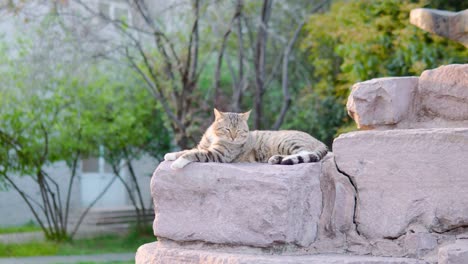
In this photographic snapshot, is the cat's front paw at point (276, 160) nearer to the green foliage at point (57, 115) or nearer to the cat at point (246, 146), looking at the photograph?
the cat at point (246, 146)

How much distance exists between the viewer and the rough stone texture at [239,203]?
3.26 m

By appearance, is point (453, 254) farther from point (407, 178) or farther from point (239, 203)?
point (239, 203)

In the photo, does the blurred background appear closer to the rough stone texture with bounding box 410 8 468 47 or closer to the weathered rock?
the rough stone texture with bounding box 410 8 468 47

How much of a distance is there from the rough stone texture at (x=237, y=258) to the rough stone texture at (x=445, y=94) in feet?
2.52

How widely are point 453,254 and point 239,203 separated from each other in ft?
3.15

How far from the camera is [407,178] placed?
327cm

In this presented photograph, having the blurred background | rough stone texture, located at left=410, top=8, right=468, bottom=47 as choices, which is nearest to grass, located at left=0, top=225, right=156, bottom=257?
the blurred background

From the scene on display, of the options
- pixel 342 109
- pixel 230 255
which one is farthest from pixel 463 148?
pixel 342 109

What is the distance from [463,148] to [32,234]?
1331cm

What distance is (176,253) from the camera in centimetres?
337

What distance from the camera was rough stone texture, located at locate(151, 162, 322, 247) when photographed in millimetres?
3258

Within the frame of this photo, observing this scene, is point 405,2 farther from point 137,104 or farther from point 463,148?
point 463,148

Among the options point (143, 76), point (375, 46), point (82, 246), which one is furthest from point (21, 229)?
point (375, 46)

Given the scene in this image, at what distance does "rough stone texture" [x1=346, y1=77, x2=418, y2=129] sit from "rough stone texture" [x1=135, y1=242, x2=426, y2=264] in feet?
2.30
